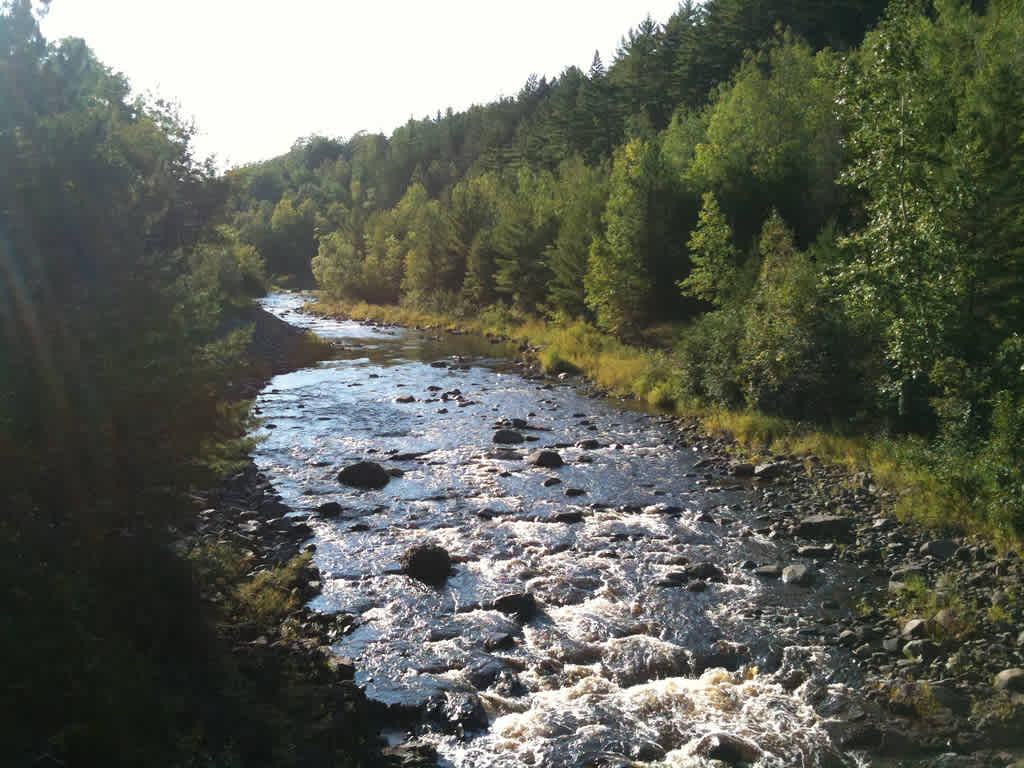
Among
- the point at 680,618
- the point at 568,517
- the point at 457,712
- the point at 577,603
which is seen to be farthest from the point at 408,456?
the point at 457,712

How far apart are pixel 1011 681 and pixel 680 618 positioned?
4.65 metres

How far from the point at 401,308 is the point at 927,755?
7209cm

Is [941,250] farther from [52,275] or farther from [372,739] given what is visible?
[52,275]

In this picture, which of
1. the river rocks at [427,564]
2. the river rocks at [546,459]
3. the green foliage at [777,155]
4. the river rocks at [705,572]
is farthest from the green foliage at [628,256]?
the river rocks at [427,564]

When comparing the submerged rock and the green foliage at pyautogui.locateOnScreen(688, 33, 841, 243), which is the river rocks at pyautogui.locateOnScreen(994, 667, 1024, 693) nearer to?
the submerged rock

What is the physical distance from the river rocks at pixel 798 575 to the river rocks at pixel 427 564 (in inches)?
252

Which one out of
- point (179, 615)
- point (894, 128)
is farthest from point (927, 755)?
point (894, 128)

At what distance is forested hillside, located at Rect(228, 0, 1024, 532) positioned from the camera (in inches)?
675

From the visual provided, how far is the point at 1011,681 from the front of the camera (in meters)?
9.55

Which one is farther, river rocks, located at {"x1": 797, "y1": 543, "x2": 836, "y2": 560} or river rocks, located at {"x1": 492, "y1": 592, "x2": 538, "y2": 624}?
river rocks, located at {"x1": 797, "y1": 543, "x2": 836, "y2": 560}

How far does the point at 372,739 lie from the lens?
8719 mm

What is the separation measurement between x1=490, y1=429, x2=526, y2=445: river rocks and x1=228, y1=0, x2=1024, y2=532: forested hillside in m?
7.46

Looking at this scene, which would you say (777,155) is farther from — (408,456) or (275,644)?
(275,644)

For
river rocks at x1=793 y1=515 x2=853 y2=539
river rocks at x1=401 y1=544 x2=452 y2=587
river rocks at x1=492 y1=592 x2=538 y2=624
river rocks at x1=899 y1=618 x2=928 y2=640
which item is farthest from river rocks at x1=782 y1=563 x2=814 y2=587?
river rocks at x1=401 y1=544 x2=452 y2=587
